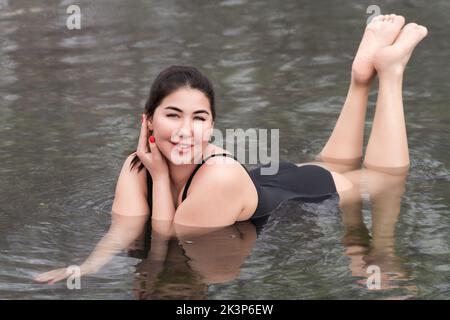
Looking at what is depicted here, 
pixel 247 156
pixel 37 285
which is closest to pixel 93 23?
pixel 247 156

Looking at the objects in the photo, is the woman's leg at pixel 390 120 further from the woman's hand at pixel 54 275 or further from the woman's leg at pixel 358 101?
the woman's hand at pixel 54 275

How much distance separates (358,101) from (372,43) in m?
0.43

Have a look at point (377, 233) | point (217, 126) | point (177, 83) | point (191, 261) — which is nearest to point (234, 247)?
point (191, 261)

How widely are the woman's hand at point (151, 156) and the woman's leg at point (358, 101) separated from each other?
180 centimetres

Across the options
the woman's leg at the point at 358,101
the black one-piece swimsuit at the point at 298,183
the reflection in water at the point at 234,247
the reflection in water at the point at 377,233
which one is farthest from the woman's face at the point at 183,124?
the woman's leg at the point at 358,101

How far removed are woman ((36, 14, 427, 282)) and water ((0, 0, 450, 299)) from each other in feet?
0.51

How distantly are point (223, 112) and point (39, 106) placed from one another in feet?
5.34

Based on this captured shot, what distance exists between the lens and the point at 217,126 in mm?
7992

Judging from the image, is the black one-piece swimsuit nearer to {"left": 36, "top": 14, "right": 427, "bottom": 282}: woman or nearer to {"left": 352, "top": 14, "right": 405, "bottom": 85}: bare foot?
{"left": 36, "top": 14, "right": 427, "bottom": 282}: woman

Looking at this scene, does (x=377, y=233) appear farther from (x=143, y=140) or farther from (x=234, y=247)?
(x=143, y=140)

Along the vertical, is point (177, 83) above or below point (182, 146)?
above

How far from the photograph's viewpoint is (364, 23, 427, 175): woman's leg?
6.84m

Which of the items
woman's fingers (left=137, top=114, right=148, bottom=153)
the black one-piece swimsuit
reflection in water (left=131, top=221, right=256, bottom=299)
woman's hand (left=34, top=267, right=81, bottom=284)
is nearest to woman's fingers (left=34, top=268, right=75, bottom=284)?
woman's hand (left=34, top=267, right=81, bottom=284)
